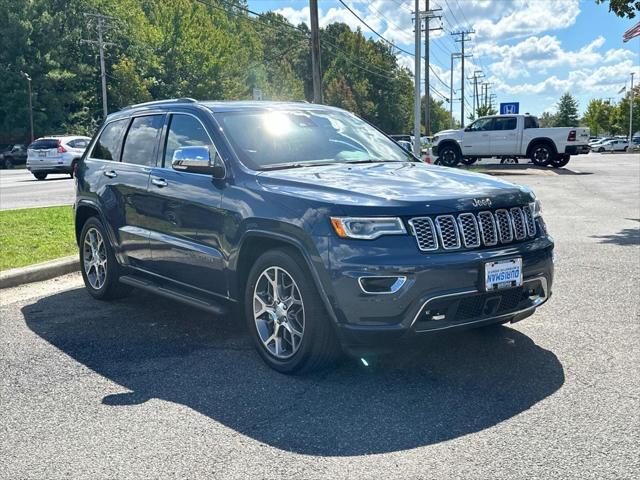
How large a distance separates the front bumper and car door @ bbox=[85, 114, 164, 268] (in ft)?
7.50

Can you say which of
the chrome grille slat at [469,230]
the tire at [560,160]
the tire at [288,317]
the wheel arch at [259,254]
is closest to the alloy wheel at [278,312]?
the tire at [288,317]

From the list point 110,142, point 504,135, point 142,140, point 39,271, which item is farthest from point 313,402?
point 504,135

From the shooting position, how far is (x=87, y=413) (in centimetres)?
391

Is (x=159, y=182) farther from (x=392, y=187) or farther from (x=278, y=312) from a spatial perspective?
(x=392, y=187)

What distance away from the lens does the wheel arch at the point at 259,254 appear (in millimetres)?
4102

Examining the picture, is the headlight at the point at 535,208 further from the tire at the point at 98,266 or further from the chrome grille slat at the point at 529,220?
the tire at the point at 98,266

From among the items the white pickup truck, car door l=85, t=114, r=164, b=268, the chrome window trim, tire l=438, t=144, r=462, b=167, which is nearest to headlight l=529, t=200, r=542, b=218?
the chrome window trim

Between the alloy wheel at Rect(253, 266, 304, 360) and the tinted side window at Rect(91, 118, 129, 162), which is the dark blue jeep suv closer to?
the alloy wheel at Rect(253, 266, 304, 360)

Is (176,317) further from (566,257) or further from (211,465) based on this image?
(566,257)

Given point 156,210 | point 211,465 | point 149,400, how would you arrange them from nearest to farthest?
point 211,465 < point 149,400 < point 156,210

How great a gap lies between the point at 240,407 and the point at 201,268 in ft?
4.53

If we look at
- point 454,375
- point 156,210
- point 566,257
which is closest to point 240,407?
point 454,375

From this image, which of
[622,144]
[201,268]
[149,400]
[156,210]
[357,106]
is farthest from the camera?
[357,106]

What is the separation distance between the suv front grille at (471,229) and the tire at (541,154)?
24.4 meters
